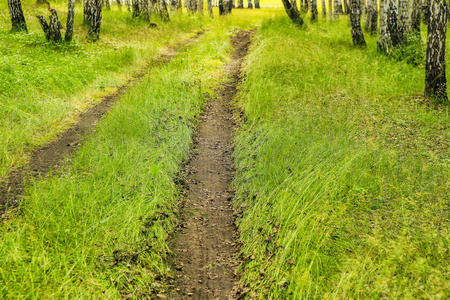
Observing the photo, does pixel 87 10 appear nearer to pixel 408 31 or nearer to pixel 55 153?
pixel 55 153

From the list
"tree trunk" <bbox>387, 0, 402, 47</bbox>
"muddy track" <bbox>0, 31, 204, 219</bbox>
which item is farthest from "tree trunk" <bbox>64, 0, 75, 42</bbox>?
"tree trunk" <bbox>387, 0, 402, 47</bbox>

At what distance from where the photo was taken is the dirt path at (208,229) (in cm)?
410

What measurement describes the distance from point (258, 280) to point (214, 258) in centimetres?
79

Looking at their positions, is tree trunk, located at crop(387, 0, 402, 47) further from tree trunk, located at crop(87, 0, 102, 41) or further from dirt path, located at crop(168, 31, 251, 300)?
tree trunk, located at crop(87, 0, 102, 41)

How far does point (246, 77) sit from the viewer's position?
10.9 meters

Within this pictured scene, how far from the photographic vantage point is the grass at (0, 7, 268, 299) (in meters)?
3.51

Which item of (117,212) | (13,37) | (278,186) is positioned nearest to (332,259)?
(278,186)

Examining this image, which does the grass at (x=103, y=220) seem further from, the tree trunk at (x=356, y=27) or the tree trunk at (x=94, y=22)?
the tree trunk at (x=356, y=27)

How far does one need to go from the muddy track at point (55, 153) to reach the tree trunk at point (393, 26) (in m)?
8.92

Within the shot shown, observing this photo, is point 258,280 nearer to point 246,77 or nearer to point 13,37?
point 246,77

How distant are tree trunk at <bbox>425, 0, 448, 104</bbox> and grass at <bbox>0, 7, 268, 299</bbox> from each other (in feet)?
19.2

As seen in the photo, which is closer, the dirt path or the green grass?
the green grass

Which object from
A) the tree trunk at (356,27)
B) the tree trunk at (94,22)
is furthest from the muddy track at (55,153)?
the tree trunk at (356,27)

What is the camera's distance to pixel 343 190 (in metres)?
4.70
